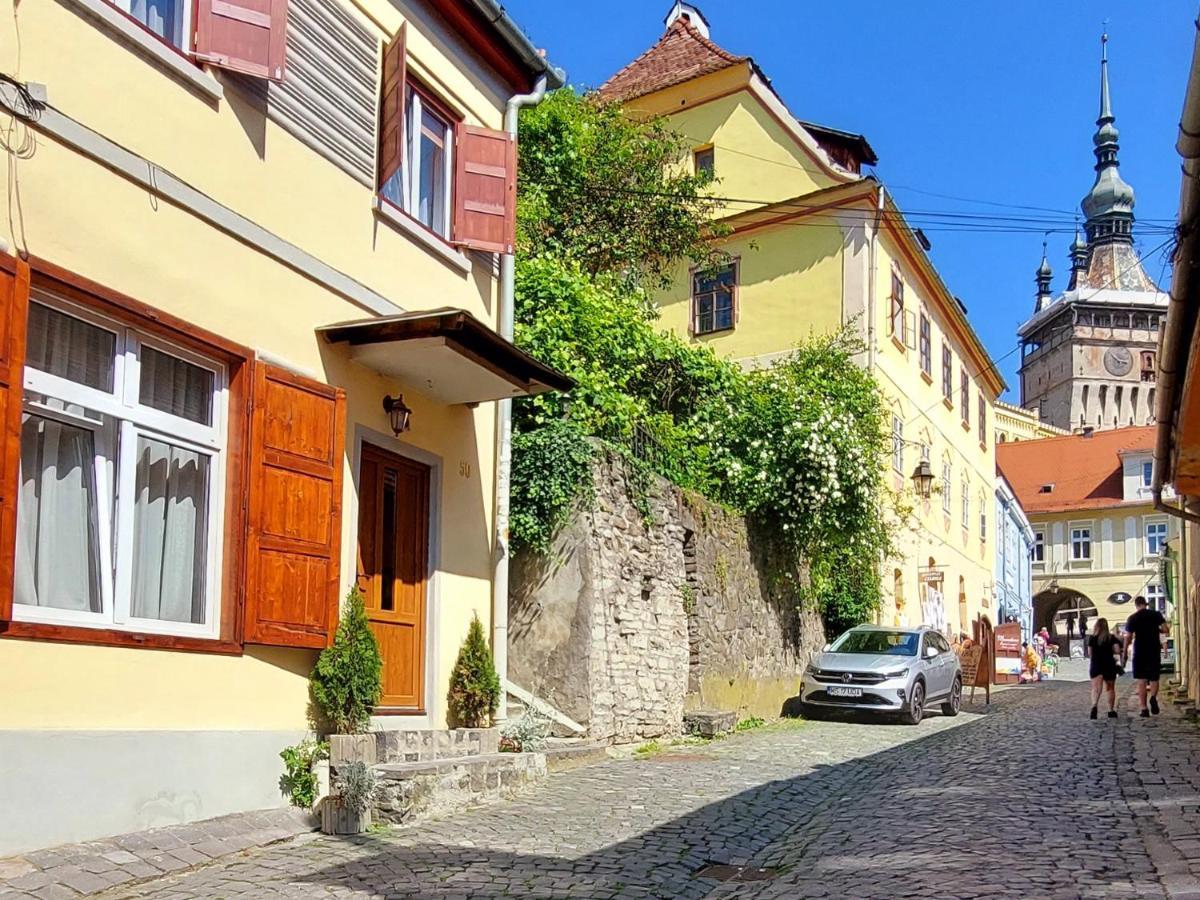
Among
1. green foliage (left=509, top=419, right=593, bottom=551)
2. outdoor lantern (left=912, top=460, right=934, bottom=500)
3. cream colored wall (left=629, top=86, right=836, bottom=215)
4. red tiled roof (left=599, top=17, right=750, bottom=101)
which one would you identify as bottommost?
green foliage (left=509, top=419, right=593, bottom=551)

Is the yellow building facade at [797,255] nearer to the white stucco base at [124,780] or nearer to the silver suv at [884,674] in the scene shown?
the silver suv at [884,674]

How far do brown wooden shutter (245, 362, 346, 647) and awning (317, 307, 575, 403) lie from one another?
498 mm

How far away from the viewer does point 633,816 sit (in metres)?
9.19

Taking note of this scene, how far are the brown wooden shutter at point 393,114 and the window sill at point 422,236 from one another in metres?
0.22

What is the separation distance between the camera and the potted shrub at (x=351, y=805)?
809cm

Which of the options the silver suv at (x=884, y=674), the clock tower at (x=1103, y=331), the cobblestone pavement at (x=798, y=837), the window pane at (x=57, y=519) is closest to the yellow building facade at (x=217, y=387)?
the window pane at (x=57, y=519)

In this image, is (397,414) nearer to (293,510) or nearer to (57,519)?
(293,510)

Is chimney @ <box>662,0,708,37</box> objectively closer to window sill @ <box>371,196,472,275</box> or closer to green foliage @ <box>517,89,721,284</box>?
green foliage @ <box>517,89,721,284</box>

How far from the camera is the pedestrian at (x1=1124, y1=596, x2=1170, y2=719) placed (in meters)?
17.1

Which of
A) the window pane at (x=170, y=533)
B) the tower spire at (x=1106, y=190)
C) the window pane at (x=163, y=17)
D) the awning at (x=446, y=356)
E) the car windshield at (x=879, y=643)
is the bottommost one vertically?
the car windshield at (x=879, y=643)

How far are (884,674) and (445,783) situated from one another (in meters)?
10.6

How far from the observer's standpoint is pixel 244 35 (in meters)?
8.07

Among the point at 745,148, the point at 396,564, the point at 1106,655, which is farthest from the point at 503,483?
the point at 745,148

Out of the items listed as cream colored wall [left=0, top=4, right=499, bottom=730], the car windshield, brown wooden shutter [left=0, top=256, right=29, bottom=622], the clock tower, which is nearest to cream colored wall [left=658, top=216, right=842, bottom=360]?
the car windshield
